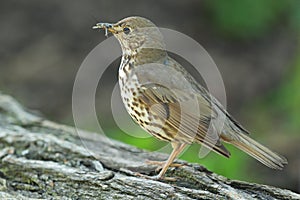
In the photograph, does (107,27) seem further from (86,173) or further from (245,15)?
(245,15)

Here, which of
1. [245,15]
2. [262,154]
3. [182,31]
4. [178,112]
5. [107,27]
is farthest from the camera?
[182,31]

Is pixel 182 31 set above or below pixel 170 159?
above

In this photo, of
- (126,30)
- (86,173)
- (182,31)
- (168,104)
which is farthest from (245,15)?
(86,173)

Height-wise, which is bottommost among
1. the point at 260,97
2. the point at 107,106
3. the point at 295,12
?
the point at 107,106

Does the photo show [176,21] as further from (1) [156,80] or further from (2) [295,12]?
(1) [156,80]

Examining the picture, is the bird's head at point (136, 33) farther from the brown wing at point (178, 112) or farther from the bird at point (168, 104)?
the brown wing at point (178, 112)

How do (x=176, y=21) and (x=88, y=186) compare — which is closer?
(x=88, y=186)

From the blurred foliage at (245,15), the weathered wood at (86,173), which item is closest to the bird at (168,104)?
the weathered wood at (86,173)

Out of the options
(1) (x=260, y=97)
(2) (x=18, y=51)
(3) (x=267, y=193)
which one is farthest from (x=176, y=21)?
(3) (x=267, y=193)
